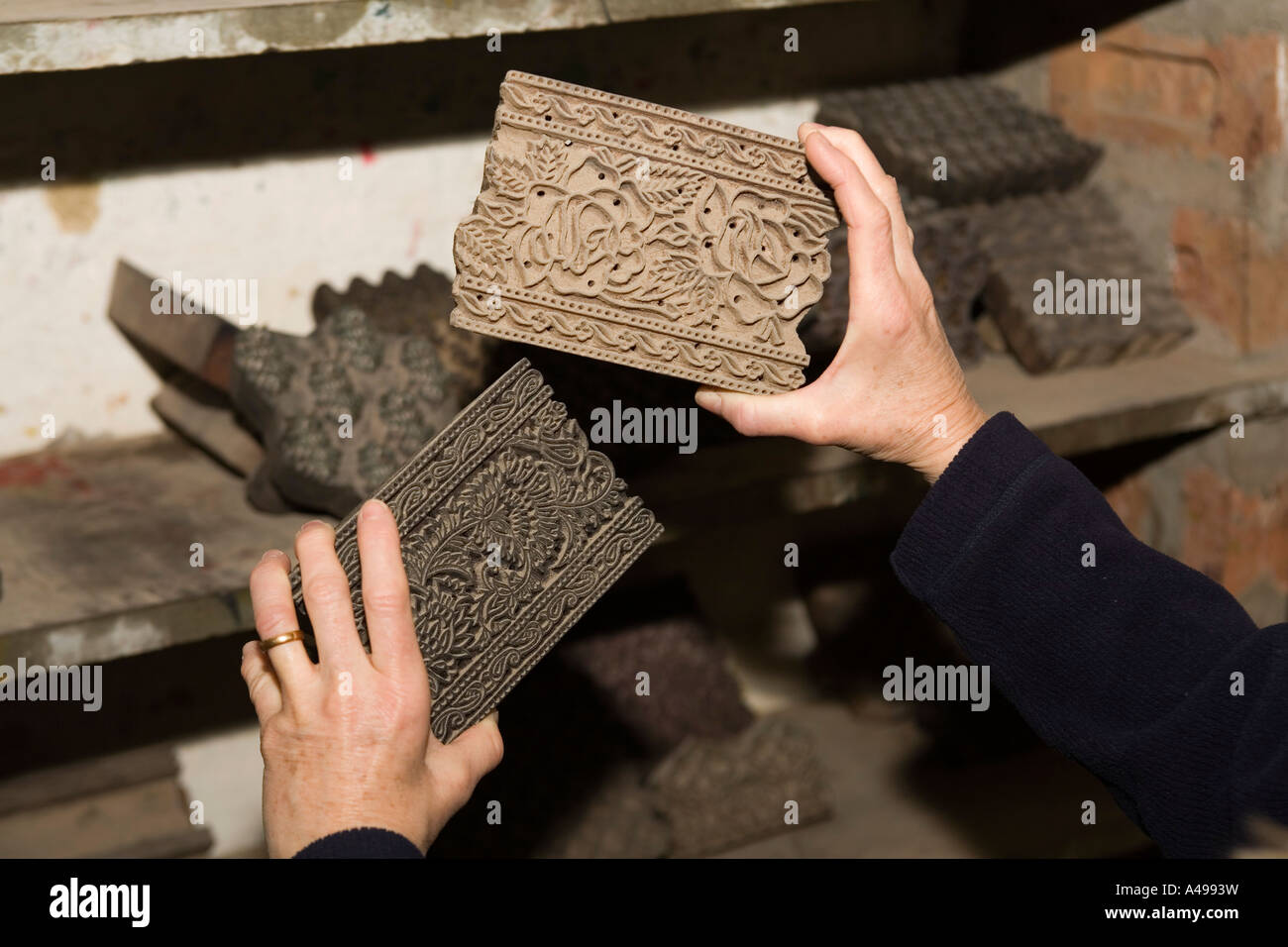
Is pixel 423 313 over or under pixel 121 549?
over

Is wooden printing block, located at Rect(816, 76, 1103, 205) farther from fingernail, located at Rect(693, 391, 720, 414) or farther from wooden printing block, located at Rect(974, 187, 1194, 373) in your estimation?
fingernail, located at Rect(693, 391, 720, 414)

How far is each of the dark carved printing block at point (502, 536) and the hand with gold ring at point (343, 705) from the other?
150mm

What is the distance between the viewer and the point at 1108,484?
8.53 ft

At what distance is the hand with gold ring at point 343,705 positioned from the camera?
1202mm

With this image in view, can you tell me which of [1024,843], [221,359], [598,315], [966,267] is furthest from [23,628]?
[1024,843]

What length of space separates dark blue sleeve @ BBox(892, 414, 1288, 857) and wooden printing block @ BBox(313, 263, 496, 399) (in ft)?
2.76

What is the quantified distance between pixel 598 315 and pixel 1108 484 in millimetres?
1487

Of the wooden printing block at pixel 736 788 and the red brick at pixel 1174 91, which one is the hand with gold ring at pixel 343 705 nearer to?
the wooden printing block at pixel 736 788

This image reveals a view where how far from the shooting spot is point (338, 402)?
1823 mm

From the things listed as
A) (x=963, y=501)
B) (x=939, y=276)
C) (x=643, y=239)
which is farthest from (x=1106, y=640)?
(x=939, y=276)

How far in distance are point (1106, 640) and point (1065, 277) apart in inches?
43.4

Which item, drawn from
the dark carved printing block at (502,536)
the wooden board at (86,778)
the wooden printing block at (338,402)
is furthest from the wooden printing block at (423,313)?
the wooden board at (86,778)

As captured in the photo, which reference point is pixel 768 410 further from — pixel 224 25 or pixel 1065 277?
pixel 1065 277
